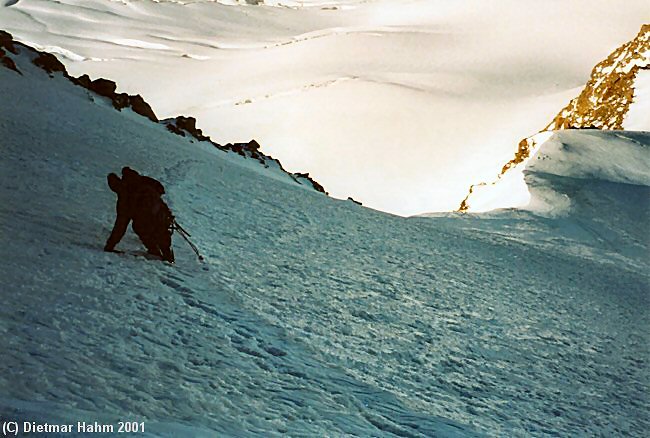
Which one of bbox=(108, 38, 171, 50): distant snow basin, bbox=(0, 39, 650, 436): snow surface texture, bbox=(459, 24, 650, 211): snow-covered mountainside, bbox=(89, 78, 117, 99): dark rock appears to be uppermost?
bbox=(108, 38, 171, 50): distant snow basin

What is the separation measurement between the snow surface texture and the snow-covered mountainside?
793 cm

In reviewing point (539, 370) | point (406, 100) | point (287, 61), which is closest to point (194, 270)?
point (539, 370)

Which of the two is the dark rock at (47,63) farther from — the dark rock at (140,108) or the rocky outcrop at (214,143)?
the rocky outcrop at (214,143)

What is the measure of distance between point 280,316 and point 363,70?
1725 inches

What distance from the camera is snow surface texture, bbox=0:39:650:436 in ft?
13.1

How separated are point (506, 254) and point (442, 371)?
654 cm

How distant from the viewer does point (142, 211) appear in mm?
5863

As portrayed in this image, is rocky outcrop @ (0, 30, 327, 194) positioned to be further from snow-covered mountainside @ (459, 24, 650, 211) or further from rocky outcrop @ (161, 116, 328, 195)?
snow-covered mountainside @ (459, 24, 650, 211)

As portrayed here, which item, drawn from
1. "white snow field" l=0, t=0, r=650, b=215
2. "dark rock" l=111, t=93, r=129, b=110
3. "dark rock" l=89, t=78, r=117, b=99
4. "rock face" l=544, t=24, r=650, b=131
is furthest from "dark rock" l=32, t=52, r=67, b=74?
"rock face" l=544, t=24, r=650, b=131

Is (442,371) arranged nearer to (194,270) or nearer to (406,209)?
(194,270)

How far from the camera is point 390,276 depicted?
8.82m

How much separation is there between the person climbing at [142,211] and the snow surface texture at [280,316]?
18 cm

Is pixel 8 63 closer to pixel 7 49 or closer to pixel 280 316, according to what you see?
pixel 7 49

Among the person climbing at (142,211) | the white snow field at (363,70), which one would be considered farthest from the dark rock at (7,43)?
the white snow field at (363,70)
